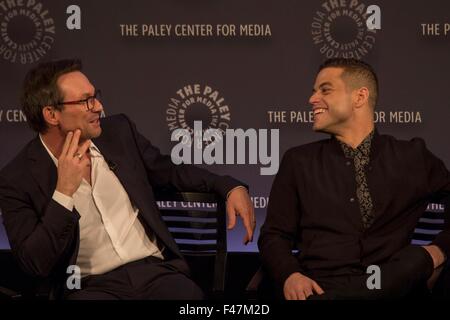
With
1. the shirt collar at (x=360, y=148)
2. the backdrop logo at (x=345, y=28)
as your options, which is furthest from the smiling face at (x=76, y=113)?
the backdrop logo at (x=345, y=28)

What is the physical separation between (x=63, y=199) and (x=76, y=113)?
378 mm

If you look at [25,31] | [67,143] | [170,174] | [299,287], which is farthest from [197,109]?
[299,287]

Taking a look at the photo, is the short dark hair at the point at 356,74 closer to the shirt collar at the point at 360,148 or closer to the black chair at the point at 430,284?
the shirt collar at the point at 360,148

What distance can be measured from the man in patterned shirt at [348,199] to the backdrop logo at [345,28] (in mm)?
1226

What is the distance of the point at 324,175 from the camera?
2.99 m

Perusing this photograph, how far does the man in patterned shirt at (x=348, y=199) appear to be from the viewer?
2.89 m

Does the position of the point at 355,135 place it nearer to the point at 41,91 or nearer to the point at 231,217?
the point at 231,217

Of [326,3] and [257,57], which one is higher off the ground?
[326,3]

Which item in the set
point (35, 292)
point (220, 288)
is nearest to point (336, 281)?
point (220, 288)

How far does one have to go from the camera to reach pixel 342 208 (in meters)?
2.94

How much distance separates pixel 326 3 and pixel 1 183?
219 centimetres

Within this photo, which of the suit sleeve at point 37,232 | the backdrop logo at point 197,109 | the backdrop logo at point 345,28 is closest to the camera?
the suit sleeve at point 37,232
